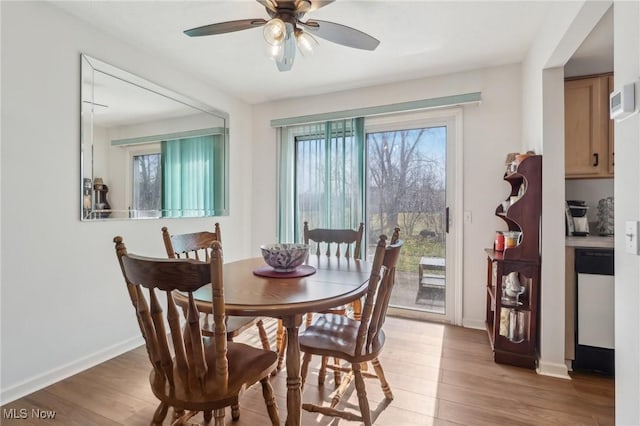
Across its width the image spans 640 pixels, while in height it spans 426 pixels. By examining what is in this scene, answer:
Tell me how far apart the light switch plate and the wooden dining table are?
0.96 m

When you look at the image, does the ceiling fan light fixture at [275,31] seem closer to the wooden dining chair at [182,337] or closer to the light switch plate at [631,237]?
the wooden dining chair at [182,337]

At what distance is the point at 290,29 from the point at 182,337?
162 cm

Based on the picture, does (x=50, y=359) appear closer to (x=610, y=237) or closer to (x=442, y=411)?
(x=442, y=411)

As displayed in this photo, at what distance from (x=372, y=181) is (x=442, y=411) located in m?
2.20

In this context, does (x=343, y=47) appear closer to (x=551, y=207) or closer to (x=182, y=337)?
(x=551, y=207)

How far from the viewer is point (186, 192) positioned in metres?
3.03

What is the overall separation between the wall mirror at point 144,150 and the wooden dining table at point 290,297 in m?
1.33

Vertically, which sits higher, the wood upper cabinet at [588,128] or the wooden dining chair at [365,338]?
the wood upper cabinet at [588,128]

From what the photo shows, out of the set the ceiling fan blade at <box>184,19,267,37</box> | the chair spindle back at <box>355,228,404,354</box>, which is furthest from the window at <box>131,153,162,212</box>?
the chair spindle back at <box>355,228,404,354</box>

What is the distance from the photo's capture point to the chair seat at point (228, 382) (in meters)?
1.10

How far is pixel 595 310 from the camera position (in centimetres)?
207

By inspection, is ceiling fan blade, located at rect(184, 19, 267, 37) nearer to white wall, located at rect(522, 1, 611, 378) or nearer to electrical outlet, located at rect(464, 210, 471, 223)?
white wall, located at rect(522, 1, 611, 378)

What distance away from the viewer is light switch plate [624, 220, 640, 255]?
975 mm

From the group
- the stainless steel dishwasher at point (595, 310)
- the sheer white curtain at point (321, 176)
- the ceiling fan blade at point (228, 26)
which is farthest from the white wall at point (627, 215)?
the sheer white curtain at point (321, 176)
